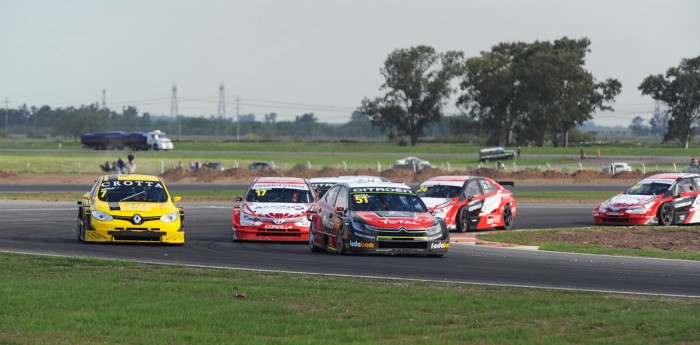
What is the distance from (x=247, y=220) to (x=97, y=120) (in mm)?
174444

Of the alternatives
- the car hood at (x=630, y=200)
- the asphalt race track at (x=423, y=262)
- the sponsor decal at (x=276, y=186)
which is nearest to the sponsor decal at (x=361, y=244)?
the asphalt race track at (x=423, y=262)

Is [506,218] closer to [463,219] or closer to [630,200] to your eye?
[463,219]

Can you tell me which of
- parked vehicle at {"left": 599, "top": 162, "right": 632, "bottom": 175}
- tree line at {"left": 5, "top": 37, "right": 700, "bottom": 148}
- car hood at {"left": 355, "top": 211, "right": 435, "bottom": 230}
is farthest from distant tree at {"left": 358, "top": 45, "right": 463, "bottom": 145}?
car hood at {"left": 355, "top": 211, "right": 435, "bottom": 230}

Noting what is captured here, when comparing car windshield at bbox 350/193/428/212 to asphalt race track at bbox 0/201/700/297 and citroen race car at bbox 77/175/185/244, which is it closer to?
asphalt race track at bbox 0/201/700/297

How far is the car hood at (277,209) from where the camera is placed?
25203 mm

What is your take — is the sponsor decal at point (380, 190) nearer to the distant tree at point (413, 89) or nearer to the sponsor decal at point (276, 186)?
the sponsor decal at point (276, 186)

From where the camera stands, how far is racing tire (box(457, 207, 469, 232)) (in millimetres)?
28703

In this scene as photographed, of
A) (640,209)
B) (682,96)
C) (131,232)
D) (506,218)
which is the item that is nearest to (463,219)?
(506,218)

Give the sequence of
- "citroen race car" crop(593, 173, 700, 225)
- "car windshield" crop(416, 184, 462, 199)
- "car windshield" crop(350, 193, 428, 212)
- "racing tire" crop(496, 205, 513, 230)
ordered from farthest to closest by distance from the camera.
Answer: "citroen race car" crop(593, 173, 700, 225) → "racing tire" crop(496, 205, 513, 230) → "car windshield" crop(416, 184, 462, 199) → "car windshield" crop(350, 193, 428, 212)

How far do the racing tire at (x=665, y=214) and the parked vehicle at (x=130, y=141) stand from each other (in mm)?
76659

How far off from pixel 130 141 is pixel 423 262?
9069 cm

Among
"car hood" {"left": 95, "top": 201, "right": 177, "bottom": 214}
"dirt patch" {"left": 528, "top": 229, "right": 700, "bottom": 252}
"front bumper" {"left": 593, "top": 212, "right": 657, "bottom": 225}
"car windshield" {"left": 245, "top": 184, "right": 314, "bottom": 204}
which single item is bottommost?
"dirt patch" {"left": 528, "top": 229, "right": 700, "bottom": 252}

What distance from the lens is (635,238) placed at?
1123 inches

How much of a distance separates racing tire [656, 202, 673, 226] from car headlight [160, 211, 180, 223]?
47.5 feet
